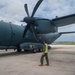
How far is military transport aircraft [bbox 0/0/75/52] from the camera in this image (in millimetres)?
18734

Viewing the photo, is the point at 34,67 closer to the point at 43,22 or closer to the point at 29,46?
the point at 29,46

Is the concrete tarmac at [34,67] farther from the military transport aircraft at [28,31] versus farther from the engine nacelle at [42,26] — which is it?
the engine nacelle at [42,26]

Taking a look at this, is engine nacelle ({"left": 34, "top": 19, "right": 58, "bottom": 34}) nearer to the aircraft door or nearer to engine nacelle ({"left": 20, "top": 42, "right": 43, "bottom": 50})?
engine nacelle ({"left": 20, "top": 42, "right": 43, "bottom": 50})

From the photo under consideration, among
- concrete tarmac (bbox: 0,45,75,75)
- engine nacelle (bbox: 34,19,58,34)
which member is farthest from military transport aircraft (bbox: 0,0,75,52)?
concrete tarmac (bbox: 0,45,75,75)

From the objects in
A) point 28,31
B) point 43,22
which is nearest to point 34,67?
point 43,22

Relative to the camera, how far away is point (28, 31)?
2311 cm

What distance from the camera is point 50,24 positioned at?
22.3 m

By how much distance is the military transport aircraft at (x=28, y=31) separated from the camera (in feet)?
61.5

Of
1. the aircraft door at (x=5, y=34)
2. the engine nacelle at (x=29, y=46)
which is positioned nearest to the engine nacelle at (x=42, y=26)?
the engine nacelle at (x=29, y=46)

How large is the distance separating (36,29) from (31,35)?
79.0 inches

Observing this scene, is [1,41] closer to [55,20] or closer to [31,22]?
[31,22]

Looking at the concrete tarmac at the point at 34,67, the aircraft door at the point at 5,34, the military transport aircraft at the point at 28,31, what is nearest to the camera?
the concrete tarmac at the point at 34,67

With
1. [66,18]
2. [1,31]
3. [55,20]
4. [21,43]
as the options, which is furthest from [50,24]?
[1,31]

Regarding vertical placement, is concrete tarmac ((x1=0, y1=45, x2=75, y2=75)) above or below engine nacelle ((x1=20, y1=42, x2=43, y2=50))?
below
